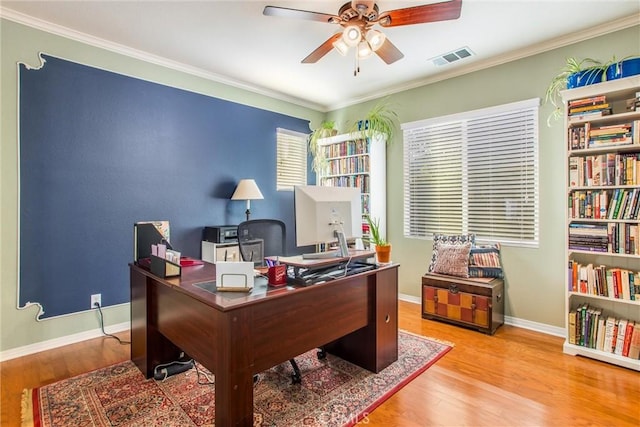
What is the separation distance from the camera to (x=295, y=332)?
180cm

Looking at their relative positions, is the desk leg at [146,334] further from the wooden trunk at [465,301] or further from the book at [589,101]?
the book at [589,101]

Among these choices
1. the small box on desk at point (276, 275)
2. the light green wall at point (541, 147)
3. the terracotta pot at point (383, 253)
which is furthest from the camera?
the light green wall at point (541, 147)

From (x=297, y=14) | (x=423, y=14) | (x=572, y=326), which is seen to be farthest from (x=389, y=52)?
(x=572, y=326)

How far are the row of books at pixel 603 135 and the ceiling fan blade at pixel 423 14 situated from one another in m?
1.46

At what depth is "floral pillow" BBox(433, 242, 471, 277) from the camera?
3.31 m

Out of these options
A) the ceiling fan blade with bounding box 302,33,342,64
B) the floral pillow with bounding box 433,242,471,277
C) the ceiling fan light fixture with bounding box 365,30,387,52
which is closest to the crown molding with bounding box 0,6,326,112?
the ceiling fan blade with bounding box 302,33,342,64

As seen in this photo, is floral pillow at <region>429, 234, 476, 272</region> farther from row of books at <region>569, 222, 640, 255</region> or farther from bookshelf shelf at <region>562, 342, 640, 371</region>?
bookshelf shelf at <region>562, 342, 640, 371</region>

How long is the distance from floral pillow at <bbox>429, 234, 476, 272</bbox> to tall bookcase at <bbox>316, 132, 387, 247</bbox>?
0.79 meters

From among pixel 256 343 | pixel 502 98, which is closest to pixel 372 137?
pixel 502 98

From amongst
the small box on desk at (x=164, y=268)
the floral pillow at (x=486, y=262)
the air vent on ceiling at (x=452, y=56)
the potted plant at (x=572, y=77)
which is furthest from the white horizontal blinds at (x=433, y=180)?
the small box on desk at (x=164, y=268)

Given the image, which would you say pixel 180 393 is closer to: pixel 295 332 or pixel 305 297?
pixel 295 332

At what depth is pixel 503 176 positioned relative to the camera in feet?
11.0

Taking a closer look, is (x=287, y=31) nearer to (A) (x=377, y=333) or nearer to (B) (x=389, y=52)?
(B) (x=389, y=52)

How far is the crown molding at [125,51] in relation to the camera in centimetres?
264
